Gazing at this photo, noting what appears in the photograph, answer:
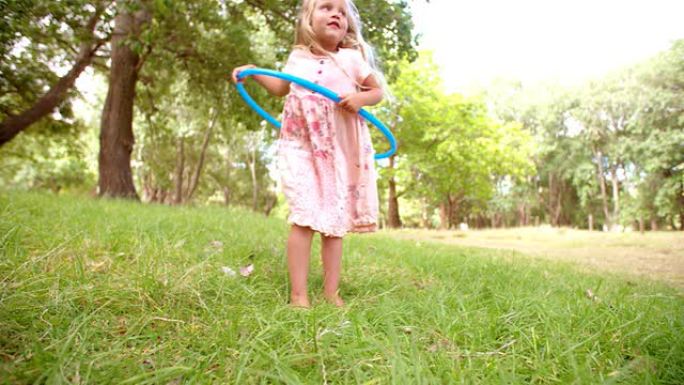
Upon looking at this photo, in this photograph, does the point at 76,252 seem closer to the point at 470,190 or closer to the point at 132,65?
the point at 132,65

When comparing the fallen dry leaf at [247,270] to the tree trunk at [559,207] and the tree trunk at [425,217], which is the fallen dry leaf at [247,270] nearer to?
the tree trunk at [559,207]

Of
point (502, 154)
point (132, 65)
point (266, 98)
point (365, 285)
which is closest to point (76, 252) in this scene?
point (365, 285)

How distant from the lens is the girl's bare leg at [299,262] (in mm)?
2152

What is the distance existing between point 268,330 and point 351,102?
1.33 metres

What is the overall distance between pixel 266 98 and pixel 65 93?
4.15 metres

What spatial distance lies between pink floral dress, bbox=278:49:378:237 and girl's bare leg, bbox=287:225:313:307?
0.08m

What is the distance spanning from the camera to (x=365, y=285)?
2625 mm

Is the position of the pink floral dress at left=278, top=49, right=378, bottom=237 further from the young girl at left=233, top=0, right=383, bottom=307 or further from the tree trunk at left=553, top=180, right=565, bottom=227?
the tree trunk at left=553, top=180, right=565, bottom=227

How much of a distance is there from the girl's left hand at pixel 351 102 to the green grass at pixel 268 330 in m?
1.02

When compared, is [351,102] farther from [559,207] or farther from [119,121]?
[559,207]

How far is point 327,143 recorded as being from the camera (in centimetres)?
235

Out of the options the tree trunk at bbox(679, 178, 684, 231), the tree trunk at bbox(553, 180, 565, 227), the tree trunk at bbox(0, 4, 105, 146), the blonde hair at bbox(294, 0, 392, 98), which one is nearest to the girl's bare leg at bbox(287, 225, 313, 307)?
the blonde hair at bbox(294, 0, 392, 98)

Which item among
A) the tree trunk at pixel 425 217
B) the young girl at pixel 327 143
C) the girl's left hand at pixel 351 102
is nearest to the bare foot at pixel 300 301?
the young girl at pixel 327 143

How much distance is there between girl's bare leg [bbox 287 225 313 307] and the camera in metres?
2.15
